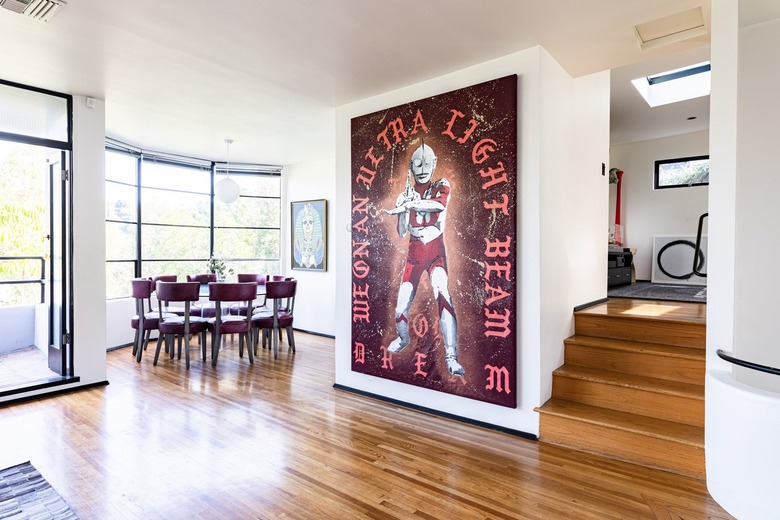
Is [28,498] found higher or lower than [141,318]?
lower

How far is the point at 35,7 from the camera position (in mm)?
2615

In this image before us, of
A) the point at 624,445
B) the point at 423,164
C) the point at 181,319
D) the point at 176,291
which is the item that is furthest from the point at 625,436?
the point at 181,319

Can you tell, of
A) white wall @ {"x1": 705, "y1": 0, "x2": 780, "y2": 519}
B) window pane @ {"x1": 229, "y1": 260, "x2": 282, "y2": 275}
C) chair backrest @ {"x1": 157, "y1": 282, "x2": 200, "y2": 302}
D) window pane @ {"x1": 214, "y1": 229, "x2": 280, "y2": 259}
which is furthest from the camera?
window pane @ {"x1": 229, "y1": 260, "x2": 282, "y2": 275}

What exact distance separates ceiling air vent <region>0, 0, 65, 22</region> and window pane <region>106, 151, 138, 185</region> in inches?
152

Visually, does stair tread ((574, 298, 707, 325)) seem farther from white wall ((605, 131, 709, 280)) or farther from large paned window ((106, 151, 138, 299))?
large paned window ((106, 151, 138, 299))

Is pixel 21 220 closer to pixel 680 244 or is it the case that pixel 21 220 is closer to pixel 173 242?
pixel 173 242

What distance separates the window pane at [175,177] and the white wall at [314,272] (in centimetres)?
141

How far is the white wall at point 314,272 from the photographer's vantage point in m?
7.13

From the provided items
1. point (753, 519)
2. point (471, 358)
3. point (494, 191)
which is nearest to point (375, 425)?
point (471, 358)

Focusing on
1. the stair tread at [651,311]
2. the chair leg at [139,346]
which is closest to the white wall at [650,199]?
the stair tread at [651,311]

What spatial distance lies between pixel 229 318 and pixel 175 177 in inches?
120

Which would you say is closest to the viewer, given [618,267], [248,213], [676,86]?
[676,86]

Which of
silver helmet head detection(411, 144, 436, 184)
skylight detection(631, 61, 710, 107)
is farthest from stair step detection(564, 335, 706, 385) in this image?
skylight detection(631, 61, 710, 107)

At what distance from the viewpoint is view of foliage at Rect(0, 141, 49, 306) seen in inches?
218
